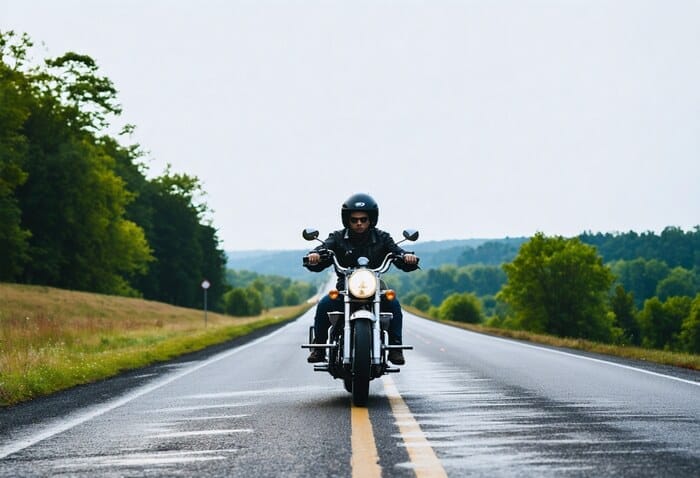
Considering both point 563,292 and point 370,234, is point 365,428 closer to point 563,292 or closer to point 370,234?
point 370,234

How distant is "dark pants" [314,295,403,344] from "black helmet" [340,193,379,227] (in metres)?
0.91

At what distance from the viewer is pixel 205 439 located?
25.1 ft

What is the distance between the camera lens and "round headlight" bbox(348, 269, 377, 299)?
965 centimetres

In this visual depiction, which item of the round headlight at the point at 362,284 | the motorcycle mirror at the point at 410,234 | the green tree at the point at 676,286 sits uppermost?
the green tree at the point at 676,286

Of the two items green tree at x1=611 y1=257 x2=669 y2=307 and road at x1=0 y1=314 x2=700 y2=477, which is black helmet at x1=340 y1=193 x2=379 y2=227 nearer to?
road at x1=0 y1=314 x2=700 y2=477

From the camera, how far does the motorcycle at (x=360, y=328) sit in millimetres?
9516

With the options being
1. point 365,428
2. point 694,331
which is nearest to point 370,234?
point 365,428

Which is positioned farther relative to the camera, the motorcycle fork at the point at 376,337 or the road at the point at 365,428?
the motorcycle fork at the point at 376,337

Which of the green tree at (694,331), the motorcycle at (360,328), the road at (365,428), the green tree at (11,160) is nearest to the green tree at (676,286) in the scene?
the green tree at (694,331)

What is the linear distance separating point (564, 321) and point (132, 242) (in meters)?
36.3

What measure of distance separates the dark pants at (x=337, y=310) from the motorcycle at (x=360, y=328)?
100mm

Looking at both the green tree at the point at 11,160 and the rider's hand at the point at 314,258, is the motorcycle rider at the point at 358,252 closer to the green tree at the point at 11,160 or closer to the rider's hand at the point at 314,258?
the rider's hand at the point at 314,258

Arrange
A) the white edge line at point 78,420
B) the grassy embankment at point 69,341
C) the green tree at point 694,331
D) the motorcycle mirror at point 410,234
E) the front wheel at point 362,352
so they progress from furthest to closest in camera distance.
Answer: the green tree at point 694,331, the grassy embankment at point 69,341, the motorcycle mirror at point 410,234, the front wheel at point 362,352, the white edge line at point 78,420

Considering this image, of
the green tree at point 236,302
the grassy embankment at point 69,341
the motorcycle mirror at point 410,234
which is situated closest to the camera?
the motorcycle mirror at point 410,234
